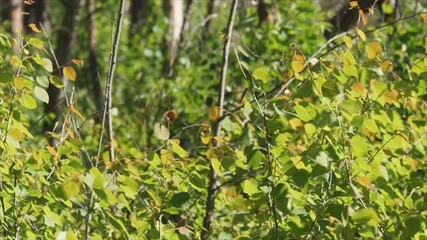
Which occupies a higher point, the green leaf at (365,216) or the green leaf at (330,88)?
the green leaf at (330,88)

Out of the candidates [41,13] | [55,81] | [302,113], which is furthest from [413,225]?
[41,13]

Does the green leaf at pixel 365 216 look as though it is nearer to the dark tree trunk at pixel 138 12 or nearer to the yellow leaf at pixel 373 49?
the yellow leaf at pixel 373 49

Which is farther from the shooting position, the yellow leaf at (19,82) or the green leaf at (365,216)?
the yellow leaf at (19,82)

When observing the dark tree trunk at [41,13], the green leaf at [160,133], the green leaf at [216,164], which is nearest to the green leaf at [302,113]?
the green leaf at [216,164]

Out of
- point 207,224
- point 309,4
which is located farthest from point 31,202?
point 309,4

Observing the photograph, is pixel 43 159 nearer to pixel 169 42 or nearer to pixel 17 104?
pixel 17 104

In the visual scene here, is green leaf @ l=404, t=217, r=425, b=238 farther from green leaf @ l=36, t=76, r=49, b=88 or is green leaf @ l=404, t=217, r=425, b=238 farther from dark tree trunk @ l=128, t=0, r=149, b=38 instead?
dark tree trunk @ l=128, t=0, r=149, b=38

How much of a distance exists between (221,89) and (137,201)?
65 cm

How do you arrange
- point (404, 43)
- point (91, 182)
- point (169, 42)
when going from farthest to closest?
1. point (169, 42)
2. point (404, 43)
3. point (91, 182)

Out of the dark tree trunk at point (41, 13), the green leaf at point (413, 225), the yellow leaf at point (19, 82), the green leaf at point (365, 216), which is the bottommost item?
the dark tree trunk at point (41, 13)

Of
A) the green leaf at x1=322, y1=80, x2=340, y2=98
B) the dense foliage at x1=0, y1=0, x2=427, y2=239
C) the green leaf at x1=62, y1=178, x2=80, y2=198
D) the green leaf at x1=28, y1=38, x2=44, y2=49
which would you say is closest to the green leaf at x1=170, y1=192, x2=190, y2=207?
the dense foliage at x1=0, y1=0, x2=427, y2=239

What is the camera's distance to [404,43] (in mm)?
7156

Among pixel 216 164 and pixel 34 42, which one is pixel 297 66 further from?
pixel 34 42

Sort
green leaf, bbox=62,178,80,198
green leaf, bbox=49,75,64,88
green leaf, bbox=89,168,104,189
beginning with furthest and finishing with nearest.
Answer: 1. green leaf, bbox=49,75,64,88
2. green leaf, bbox=62,178,80,198
3. green leaf, bbox=89,168,104,189
